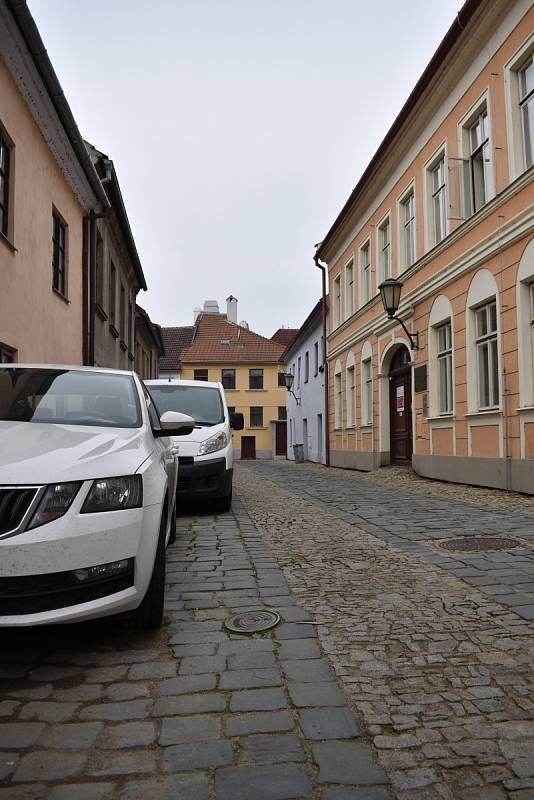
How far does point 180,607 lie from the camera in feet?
13.5

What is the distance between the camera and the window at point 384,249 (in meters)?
18.2

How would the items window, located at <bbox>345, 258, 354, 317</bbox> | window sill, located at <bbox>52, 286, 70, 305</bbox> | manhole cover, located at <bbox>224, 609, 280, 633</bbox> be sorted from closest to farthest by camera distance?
manhole cover, located at <bbox>224, 609, 280, 633</bbox> < window sill, located at <bbox>52, 286, 70, 305</bbox> < window, located at <bbox>345, 258, 354, 317</bbox>

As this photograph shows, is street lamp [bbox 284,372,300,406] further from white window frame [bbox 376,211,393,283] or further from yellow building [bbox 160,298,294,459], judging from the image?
yellow building [bbox 160,298,294,459]

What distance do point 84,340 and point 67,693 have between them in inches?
474

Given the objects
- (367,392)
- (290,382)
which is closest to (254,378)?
(290,382)

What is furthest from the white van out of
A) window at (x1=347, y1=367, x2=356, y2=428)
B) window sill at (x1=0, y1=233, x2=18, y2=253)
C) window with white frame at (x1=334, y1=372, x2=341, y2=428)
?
window with white frame at (x1=334, y1=372, x2=341, y2=428)

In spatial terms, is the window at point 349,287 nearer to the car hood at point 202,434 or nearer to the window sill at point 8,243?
the car hood at point 202,434

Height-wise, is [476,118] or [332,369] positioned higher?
[476,118]

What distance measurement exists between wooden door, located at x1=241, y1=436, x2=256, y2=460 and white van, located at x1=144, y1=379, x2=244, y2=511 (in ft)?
137

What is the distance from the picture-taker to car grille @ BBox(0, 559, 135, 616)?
2838 millimetres

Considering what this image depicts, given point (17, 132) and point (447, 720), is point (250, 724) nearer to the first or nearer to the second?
point (447, 720)

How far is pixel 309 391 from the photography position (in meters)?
30.8

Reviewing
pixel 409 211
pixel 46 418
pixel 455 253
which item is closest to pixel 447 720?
pixel 46 418

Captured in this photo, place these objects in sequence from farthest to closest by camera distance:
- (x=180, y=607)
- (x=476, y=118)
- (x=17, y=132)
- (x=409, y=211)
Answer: (x=409, y=211) → (x=476, y=118) → (x=17, y=132) → (x=180, y=607)
